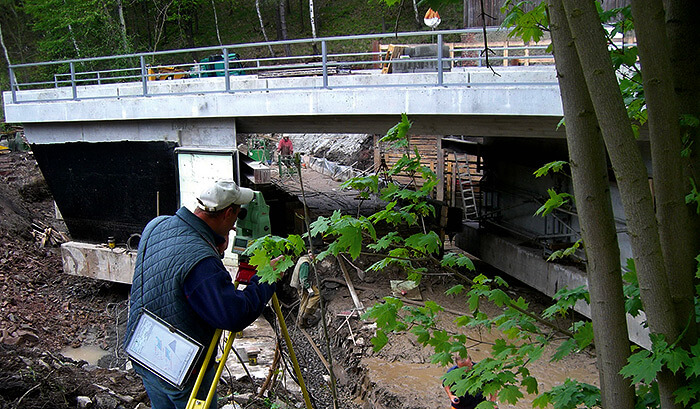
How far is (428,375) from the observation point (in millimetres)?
9086

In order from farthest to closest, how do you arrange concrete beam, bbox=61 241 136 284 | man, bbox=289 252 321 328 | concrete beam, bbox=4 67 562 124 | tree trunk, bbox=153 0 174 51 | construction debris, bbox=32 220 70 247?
tree trunk, bbox=153 0 174 51 → construction debris, bbox=32 220 70 247 → concrete beam, bbox=61 241 136 284 → man, bbox=289 252 321 328 → concrete beam, bbox=4 67 562 124

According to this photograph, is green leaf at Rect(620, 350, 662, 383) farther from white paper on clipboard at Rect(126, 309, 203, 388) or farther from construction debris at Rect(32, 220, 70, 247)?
construction debris at Rect(32, 220, 70, 247)

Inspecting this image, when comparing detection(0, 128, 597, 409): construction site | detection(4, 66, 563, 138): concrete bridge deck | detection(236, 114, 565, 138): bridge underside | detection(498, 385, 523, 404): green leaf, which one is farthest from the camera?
detection(236, 114, 565, 138): bridge underside

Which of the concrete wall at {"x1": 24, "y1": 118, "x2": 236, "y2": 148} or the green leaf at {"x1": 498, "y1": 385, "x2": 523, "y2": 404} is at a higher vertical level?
the concrete wall at {"x1": 24, "y1": 118, "x2": 236, "y2": 148}

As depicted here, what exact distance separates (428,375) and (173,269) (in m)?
6.83

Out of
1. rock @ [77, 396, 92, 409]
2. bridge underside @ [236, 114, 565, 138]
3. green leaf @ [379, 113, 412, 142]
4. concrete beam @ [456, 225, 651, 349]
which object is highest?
green leaf @ [379, 113, 412, 142]

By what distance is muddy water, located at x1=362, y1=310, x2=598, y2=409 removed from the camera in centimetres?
833

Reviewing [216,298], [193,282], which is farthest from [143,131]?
[216,298]

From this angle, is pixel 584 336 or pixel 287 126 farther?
pixel 287 126

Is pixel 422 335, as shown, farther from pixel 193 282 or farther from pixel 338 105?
pixel 338 105

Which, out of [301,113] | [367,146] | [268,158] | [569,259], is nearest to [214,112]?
[301,113]

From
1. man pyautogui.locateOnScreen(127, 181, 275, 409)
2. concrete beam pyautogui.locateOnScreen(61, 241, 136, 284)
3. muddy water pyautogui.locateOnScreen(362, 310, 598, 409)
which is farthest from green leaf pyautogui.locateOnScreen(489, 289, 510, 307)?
concrete beam pyautogui.locateOnScreen(61, 241, 136, 284)

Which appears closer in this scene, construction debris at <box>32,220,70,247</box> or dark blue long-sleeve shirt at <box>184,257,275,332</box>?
dark blue long-sleeve shirt at <box>184,257,275,332</box>

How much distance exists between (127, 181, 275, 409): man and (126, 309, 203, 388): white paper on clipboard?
4 centimetres
